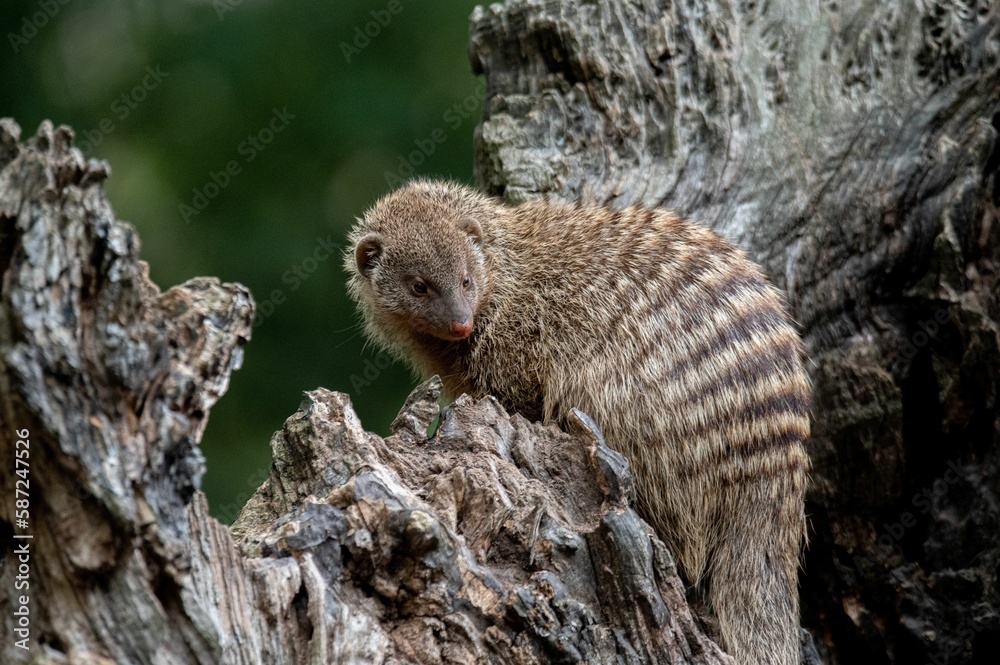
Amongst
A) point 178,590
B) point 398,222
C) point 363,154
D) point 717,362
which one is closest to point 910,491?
point 717,362

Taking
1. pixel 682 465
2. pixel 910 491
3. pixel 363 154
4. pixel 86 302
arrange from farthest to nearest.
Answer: pixel 363 154 < pixel 910 491 < pixel 682 465 < pixel 86 302

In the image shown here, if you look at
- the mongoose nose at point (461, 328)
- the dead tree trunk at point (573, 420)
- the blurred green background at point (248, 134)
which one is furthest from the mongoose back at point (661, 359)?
the blurred green background at point (248, 134)

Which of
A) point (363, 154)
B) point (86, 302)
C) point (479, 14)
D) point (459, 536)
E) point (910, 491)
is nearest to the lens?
point (86, 302)

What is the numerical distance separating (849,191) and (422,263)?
228cm

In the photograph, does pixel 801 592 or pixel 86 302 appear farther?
pixel 801 592

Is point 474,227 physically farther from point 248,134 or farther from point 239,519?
point 248,134

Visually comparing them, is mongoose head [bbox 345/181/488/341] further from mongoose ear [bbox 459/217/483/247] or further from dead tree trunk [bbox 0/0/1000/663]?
dead tree trunk [bbox 0/0/1000/663]

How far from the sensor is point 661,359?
4.31m

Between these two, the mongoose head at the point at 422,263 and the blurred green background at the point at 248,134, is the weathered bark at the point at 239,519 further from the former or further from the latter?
the blurred green background at the point at 248,134

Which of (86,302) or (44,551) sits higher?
(86,302)

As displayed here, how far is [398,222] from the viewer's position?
5215mm

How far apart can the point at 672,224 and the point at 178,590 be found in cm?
311

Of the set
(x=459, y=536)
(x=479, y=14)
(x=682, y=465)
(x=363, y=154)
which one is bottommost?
(x=459, y=536)

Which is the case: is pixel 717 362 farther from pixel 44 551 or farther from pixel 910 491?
pixel 44 551
